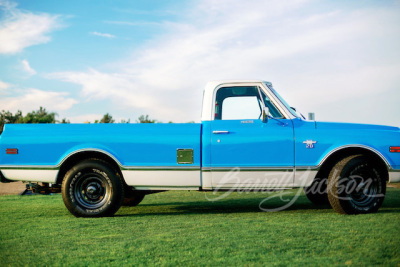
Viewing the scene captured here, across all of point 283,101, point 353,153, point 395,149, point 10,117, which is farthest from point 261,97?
point 10,117

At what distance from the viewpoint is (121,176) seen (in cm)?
644

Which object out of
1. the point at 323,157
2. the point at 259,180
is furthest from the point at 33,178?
the point at 323,157

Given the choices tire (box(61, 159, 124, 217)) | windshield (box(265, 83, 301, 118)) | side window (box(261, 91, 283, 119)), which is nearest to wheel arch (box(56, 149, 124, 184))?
tire (box(61, 159, 124, 217))

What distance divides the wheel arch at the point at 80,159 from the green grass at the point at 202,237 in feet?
2.28

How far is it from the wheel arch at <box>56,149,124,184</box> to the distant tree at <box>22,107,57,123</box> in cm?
3669

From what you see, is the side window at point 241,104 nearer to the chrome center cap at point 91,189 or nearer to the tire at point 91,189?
the tire at point 91,189

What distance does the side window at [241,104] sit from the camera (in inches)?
257

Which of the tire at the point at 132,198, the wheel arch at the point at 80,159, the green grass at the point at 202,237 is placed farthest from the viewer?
the tire at the point at 132,198

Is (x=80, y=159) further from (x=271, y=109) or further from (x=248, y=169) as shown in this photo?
(x=271, y=109)

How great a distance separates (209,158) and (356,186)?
226 cm

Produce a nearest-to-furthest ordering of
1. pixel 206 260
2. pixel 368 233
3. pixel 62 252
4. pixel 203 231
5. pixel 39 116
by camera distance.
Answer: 1. pixel 206 260
2. pixel 62 252
3. pixel 368 233
4. pixel 203 231
5. pixel 39 116


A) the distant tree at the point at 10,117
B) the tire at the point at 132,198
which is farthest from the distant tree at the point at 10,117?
the tire at the point at 132,198

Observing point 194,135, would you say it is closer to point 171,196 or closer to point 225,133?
point 225,133

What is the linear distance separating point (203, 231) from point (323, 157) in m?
2.31
